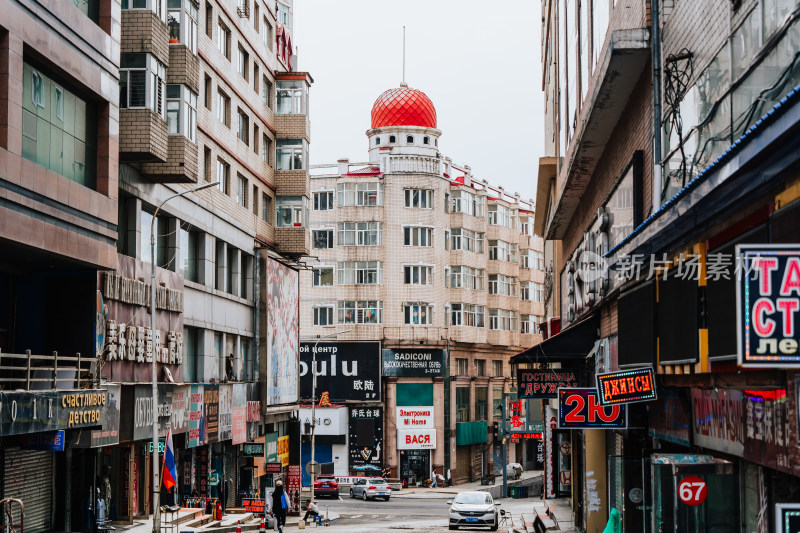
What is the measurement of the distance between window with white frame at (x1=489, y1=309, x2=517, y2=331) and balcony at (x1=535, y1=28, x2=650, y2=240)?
49.3 metres

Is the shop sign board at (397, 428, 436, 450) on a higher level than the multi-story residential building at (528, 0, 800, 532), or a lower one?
lower

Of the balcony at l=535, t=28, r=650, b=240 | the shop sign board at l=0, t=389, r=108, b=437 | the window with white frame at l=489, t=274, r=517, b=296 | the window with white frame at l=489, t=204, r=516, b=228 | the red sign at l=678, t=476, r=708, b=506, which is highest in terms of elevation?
the window with white frame at l=489, t=204, r=516, b=228

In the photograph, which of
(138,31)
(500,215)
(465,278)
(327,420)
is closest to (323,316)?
(327,420)

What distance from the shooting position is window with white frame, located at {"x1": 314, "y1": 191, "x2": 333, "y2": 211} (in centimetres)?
7394

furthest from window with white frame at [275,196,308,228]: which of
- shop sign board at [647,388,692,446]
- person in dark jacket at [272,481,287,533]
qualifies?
shop sign board at [647,388,692,446]

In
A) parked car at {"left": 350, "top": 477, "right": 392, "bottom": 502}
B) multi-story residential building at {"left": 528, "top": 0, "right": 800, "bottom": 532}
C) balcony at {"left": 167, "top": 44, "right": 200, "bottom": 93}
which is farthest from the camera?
parked car at {"left": 350, "top": 477, "right": 392, "bottom": 502}

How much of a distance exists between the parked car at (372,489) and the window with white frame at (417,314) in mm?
14464

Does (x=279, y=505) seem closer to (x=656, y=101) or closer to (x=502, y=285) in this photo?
(x=656, y=101)

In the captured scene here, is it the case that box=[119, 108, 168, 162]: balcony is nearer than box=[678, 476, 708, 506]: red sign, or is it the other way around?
box=[678, 476, 708, 506]: red sign

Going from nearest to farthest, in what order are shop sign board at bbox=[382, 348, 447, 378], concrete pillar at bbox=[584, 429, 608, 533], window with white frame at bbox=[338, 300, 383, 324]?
concrete pillar at bbox=[584, 429, 608, 533]
shop sign board at bbox=[382, 348, 447, 378]
window with white frame at bbox=[338, 300, 383, 324]

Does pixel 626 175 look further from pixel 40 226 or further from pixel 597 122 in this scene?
pixel 40 226

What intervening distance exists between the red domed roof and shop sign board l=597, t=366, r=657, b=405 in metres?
60.2

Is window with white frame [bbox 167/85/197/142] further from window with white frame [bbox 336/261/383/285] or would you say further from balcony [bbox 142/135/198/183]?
window with white frame [bbox 336/261/383/285]

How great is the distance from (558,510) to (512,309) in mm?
46380
